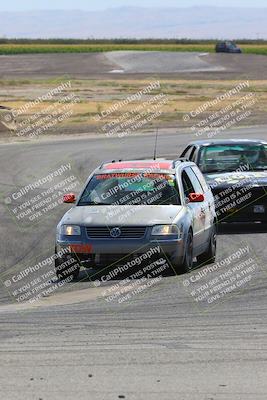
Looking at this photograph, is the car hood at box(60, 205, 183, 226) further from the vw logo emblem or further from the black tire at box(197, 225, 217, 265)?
the black tire at box(197, 225, 217, 265)

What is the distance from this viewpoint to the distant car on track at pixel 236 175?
1886 centimetres

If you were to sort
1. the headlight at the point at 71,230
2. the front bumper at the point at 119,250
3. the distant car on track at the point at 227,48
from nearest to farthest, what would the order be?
1. the front bumper at the point at 119,250
2. the headlight at the point at 71,230
3. the distant car on track at the point at 227,48

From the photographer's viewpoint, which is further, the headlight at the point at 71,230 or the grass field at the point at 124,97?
the grass field at the point at 124,97

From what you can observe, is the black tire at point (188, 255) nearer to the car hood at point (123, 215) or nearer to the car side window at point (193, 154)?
the car hood at point (123, 215)

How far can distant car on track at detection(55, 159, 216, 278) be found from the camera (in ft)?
45.2

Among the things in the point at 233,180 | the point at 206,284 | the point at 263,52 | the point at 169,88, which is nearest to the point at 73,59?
the point at 263,52

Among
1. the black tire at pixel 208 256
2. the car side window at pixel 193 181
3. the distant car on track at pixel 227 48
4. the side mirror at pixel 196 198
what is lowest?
the distant car on track at pixel 227 48

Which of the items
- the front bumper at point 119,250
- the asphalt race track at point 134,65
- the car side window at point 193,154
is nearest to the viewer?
the front bumper at point 119,250

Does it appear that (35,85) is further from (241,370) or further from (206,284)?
(241,370)

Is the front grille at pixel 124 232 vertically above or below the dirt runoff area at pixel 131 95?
above

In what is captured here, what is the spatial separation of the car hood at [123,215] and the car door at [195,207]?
379 millimetres

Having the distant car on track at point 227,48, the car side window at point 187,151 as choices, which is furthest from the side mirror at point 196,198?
the distant car on track at point 227,48

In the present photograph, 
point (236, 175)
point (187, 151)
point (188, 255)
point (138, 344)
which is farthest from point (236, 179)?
point (138, 344)

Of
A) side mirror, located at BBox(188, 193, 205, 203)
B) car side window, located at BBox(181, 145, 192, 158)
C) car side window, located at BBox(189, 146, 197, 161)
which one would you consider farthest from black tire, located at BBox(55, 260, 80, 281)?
car side window, located at BBox(181, 145, 192, 158)
